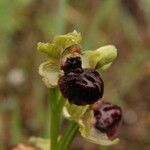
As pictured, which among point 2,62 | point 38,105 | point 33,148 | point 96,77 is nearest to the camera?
point 96,77

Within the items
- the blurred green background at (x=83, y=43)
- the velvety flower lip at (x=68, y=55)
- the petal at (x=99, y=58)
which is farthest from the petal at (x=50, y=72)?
the blurred green background at (x=83, y=43)

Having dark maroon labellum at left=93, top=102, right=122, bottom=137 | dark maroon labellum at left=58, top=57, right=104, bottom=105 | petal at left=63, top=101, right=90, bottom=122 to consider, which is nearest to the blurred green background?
dark maroon labellum at left=93, top=102, right=122, bottom=137

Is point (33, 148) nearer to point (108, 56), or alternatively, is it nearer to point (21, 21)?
point (108, 56)

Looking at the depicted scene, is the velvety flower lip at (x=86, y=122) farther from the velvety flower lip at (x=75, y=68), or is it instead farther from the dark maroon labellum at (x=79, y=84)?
the dark maroon labellum at (x=79, y=84)

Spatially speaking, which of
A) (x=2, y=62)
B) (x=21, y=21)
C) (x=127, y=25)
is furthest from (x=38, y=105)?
(x=127, y=25)

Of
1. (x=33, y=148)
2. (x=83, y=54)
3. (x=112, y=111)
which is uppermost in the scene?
(x=83, y=54)

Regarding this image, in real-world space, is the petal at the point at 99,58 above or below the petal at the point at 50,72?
above

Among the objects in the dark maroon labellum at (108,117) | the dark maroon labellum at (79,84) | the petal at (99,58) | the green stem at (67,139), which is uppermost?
the petal at (99,58)
